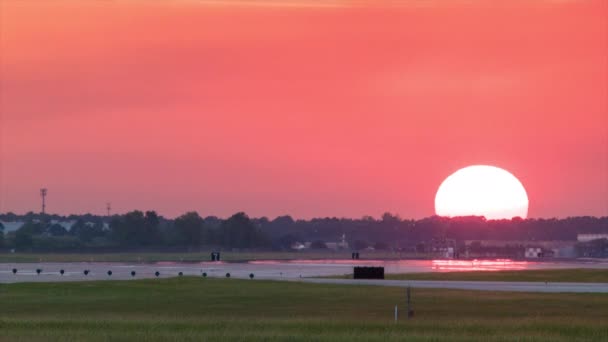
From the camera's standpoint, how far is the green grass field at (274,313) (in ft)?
144

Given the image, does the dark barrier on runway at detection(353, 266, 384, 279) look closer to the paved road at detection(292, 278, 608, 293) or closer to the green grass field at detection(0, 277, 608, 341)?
the paved road at detection(292, 278, 608, 293)

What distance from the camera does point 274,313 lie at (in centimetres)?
5972

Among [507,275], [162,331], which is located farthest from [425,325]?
[507,275]

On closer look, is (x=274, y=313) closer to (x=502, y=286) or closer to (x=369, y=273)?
(x=502, y=286)

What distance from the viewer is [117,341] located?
41.2 metres

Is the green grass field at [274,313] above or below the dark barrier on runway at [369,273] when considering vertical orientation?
below

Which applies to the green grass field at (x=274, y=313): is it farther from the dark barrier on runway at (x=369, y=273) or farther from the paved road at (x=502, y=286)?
the dark barrier on runway at (x=369, y=273)

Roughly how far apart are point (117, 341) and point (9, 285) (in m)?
48.0

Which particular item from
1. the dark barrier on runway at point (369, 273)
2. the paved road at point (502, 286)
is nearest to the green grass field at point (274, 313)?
the paved road at point (502, 286)

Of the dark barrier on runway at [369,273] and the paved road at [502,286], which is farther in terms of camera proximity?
the dark barrier on runway at [369,273]

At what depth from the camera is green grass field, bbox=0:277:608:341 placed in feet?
144

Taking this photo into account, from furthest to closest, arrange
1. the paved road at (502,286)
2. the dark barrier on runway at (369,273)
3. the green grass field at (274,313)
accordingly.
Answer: the dark barrier on runway at (369,273) → the paved road at (502,286) → the green grass field at (274,313)

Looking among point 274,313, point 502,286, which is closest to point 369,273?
point 502,286

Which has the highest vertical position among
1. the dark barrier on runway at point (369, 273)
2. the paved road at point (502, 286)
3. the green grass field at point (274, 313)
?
the dark barrier on runway at point (369, 273)
